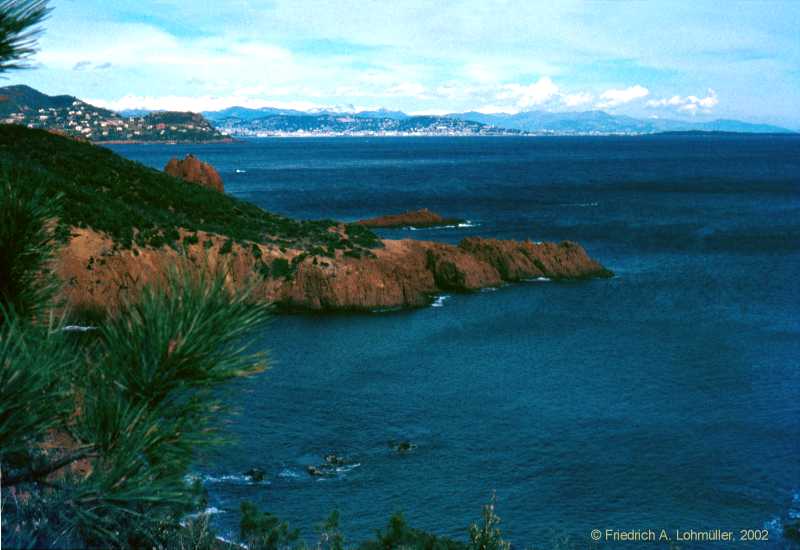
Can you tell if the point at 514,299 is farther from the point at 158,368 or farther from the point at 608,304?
the point at 158,368

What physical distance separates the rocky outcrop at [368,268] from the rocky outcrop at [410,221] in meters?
20.9

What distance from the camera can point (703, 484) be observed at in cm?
2408

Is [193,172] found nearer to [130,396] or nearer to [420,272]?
[420,272]

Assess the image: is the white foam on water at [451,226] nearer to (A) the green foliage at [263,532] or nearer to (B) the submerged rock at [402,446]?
(B) the submerged rock at [402,446]

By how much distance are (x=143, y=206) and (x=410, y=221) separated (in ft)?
99.6

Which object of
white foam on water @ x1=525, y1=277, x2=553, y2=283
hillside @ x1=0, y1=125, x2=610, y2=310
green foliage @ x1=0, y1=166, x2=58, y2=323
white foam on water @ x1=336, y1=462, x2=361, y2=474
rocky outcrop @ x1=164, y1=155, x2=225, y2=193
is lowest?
white foam on water @ x1=336, y1=462, x2=361, y2=474

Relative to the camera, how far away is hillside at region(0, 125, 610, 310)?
4450 cm

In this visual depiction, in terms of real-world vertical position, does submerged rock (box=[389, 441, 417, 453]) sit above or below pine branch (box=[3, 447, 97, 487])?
below

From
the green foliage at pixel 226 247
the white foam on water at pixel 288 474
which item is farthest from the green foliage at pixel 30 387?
the green foliage at pixel 226 247

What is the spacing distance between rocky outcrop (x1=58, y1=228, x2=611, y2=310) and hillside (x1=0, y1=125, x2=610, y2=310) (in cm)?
7

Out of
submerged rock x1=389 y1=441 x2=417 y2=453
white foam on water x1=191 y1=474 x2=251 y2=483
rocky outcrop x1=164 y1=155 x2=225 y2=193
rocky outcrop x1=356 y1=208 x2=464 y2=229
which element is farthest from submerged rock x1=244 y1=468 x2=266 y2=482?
rocky outcrop x1=356 y1=208 x2=464 y2=229

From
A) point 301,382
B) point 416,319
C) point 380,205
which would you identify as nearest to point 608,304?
point 416,319

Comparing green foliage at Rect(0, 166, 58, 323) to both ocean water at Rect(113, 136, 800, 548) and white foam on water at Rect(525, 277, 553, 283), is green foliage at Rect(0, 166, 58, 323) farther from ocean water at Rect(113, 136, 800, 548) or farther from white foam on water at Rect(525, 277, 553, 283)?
white foam on water at Rect(525, 277, 553, 283)

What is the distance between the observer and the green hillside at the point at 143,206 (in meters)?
47.0
